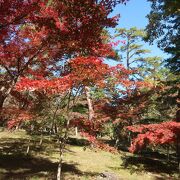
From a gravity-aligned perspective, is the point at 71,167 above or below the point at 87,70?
below

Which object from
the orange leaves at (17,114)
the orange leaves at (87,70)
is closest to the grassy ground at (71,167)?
the orange leaves at (17,114)

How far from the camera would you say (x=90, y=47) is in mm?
9945

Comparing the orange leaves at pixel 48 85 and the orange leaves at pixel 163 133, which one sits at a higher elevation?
the orange leaves at pixel 48 85

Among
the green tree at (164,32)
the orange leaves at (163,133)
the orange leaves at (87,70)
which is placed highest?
the green tree at (164,32)

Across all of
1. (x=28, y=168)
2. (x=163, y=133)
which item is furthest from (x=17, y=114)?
(x=163, y=133)

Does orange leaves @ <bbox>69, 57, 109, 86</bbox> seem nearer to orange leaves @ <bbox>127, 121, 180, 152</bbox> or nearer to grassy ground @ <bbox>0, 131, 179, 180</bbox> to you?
grassy ground @ <bbox>0, 131, 179, 180</bbox>

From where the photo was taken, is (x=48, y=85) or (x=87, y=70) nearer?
(x=48, y=85)

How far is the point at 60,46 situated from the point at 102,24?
2.14 meters

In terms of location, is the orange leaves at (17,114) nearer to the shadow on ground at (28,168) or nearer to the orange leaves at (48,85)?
the shadow on ground at (28,168)

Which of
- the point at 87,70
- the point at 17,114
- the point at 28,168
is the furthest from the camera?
the point at 17,114

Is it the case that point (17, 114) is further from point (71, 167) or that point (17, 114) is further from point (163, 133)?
point (163, 133)

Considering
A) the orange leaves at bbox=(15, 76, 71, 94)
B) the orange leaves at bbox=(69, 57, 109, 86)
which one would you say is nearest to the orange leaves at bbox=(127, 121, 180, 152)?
the orange leaves at bbox=(69, 57, 109, 86)

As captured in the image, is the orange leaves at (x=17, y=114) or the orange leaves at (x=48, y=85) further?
Result: the orange leaves at (x=17, y=114)

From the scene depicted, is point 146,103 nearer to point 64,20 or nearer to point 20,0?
point 64,20
